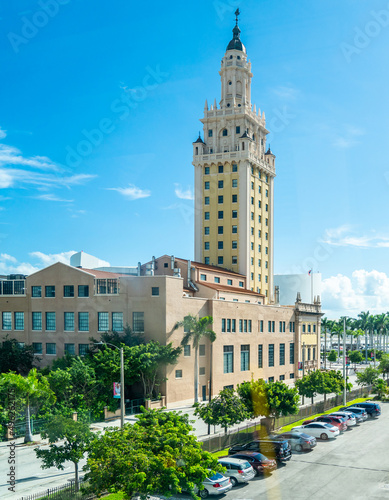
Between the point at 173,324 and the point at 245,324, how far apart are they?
54.3 ft

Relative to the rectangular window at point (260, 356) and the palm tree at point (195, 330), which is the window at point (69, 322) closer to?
the palm tree at point (195, 330)

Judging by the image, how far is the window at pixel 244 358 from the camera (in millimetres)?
74750

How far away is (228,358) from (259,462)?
116ft

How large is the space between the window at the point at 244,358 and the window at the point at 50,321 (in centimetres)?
2544

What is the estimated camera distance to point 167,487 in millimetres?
24969

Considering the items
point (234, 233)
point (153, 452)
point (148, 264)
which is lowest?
point (153, 452)

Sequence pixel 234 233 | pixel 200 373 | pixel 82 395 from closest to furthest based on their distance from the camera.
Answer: pixel 82 395
pixel 200 373
pixel 234 233

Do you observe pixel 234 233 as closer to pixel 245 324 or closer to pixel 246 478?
pixel 245 324

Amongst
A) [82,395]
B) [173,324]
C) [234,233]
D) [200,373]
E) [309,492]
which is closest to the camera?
[309,492]

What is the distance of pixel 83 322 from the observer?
2552 inches

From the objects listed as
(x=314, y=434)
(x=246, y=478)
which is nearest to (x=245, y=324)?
(x=314, y=434)

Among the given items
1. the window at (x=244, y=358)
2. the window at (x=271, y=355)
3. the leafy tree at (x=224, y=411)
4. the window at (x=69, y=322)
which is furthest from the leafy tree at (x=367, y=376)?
the window at (x=69, y=322)

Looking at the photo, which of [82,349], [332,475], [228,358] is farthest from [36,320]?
[332,475]

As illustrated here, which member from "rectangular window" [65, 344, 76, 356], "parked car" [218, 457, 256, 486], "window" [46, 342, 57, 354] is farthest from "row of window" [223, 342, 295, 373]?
"parked car" [218, 457, 256, 486]
